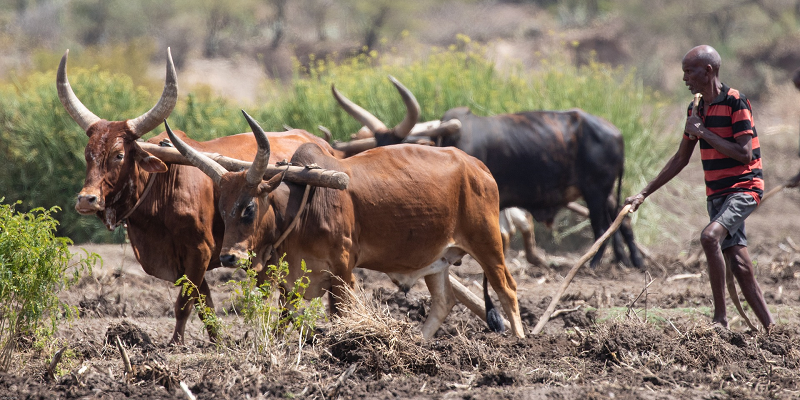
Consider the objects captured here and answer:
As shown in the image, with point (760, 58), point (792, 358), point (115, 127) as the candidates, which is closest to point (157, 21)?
point (760, 58)

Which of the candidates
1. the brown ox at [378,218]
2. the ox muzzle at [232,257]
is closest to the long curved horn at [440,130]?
the brown ox at [378,218]

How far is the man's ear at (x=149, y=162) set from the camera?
5445 millimetres

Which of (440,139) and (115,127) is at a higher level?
(115,127)

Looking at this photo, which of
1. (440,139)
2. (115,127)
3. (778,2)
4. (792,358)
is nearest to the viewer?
(792,358)

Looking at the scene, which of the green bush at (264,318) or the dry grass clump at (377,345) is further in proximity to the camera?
the dry grass clump at (377,345)

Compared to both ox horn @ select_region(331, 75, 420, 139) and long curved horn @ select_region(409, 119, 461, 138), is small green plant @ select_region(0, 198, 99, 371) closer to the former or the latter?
ox horn @ select_region(331, 75, 420, 139)

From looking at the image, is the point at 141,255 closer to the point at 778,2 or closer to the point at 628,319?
the point at 628,319

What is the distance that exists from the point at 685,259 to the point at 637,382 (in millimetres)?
5369

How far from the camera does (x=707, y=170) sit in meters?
5.18

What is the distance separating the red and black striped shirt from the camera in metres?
4.99

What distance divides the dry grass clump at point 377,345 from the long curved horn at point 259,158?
0.88 meters

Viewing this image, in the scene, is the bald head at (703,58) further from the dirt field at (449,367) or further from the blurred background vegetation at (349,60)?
the blurred background vegetation at (349,60)

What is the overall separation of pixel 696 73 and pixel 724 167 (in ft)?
1.94

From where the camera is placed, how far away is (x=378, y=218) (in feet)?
17.1
